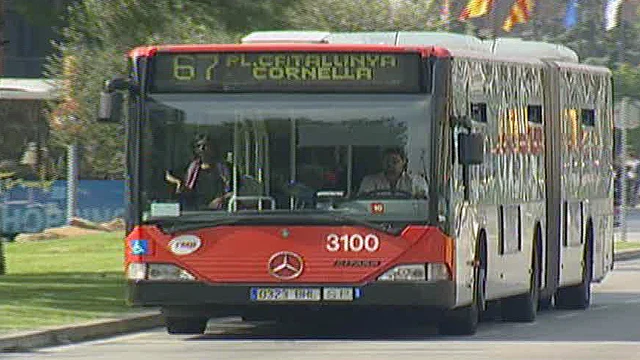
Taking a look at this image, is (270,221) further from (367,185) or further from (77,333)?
(77,333)

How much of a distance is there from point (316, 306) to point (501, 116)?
11.6 feet

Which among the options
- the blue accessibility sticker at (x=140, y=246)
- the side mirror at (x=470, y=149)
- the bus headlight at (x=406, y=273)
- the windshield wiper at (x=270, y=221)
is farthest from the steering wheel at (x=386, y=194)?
the blue accessibility sticker at (x=140, y=246)

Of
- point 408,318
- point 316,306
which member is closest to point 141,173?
point 316,306

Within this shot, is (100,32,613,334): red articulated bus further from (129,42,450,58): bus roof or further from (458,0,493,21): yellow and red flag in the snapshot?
(458,0,493,21): yellow and red flag

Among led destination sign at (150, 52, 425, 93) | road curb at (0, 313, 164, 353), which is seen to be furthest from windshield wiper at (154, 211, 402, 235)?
road curb at (0, 313, 164, 353)

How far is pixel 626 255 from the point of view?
131ft

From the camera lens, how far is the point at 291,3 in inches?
1111

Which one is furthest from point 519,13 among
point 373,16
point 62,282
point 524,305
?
point 524,305

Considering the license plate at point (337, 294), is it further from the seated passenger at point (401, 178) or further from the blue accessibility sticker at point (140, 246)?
the blue accessibility sticker at point (140, 246)

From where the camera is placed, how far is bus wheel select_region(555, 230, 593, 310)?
83.9 ft

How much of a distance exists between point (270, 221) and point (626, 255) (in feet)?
71.1

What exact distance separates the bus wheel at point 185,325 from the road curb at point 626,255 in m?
19.5

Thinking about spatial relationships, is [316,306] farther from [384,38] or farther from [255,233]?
[384,38]

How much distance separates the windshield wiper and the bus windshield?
0.05 meters
